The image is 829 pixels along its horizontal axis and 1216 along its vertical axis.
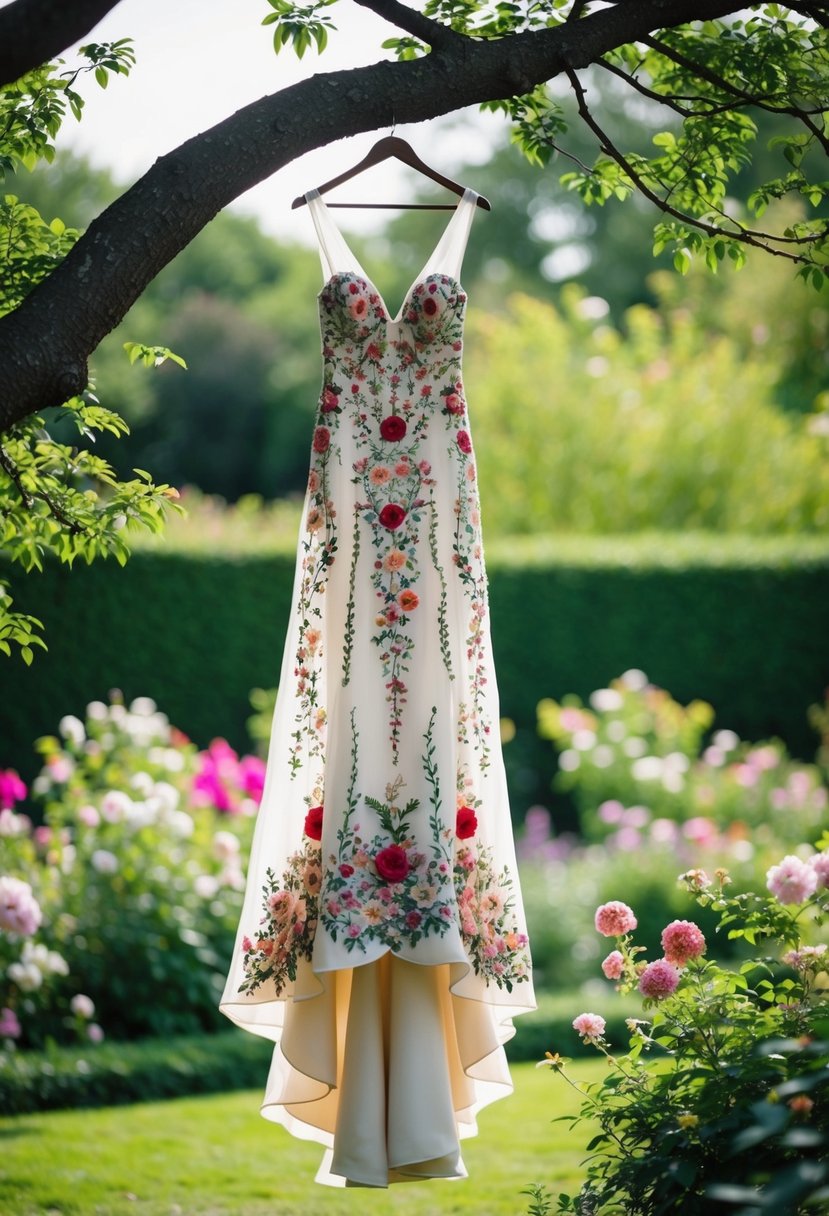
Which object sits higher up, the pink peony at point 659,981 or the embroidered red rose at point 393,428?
the embroidered red rose at point 393,428

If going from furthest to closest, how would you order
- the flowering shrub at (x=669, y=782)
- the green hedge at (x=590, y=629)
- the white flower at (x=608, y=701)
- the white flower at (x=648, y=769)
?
the green hedge at (x=590, y=629), the white flower at (x=608, y=701), the white flower at (x=648, y=769), the flowering shrub at (x=669, y=782)

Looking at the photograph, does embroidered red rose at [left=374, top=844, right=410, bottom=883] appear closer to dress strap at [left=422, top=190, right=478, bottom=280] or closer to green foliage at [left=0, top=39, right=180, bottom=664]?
green foliage at [left=0, top=39, right=180, bottom=664]

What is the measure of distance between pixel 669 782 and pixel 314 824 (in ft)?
13.8

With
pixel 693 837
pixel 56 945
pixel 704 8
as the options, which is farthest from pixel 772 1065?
pixel 693 837

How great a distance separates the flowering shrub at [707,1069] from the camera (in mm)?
2088

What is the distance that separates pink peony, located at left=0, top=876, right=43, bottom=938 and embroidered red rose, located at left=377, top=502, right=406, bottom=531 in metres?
2.17

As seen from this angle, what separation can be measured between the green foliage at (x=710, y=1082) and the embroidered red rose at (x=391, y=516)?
0.96 meters

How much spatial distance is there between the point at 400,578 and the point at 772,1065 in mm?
1142

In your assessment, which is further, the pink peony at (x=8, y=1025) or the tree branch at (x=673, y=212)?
the pink peony at (x=8, y=1025)

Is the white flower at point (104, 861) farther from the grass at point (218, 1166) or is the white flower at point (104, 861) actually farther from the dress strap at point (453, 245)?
the dress strap at point (453, 245)

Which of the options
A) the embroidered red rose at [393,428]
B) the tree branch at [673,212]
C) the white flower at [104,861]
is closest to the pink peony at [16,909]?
the white flower at [104,861]

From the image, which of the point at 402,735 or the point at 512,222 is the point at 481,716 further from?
the point at 512,222

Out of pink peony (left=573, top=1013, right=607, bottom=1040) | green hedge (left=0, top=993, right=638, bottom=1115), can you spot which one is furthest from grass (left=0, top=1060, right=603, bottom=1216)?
pink peony (left=573, top=1013, right=607, bottom=1040)

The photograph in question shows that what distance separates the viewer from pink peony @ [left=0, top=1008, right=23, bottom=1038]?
401cm
